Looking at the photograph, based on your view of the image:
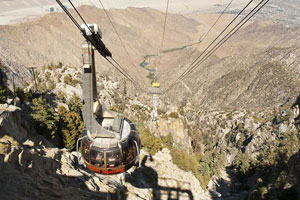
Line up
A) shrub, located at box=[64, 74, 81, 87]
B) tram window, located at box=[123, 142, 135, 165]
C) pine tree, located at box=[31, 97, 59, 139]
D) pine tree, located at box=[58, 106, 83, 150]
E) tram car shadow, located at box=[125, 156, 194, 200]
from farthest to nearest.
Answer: shrub, located at box=[64, 74, 81, 87]
tram car shadow, located at box=[125, 156, 194, 200]
pine tree, located at box=[58, 106, 83, 150]
pine tree, located at box=[31, 97, 59, 139]
tram window, located at box=[123, 142, 135, 165]

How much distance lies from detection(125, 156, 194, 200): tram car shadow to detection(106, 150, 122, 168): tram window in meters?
15.0

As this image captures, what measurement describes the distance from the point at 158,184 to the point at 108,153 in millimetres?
20786

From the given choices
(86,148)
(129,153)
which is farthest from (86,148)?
(129,153)

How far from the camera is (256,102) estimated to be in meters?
94.6

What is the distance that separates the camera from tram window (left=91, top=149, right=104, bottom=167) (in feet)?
30.7

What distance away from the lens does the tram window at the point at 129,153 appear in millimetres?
9666

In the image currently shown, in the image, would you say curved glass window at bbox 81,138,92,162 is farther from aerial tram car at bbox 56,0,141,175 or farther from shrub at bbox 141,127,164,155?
shrub at bbox 141,127,164,155

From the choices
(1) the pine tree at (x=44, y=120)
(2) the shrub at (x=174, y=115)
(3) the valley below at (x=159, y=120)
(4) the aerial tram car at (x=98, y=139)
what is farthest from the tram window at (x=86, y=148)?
(2) the shrub at (x=174, y=115)

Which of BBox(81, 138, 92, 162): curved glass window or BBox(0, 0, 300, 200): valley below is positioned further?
BBox(0, 0, 300, 200): valley below

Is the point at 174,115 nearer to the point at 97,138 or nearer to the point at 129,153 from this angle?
the point at 129,153

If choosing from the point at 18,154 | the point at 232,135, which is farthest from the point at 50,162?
the point at 232,135

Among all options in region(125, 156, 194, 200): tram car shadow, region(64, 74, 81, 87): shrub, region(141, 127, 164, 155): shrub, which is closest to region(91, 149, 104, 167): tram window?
region(125, 156, 194, 200): tram car shadow

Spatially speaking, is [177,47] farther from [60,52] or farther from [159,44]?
[60,52]

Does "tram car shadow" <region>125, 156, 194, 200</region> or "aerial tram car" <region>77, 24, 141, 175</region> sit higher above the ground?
"aerial tram car" <region>77, 24, 141, 175</region>
